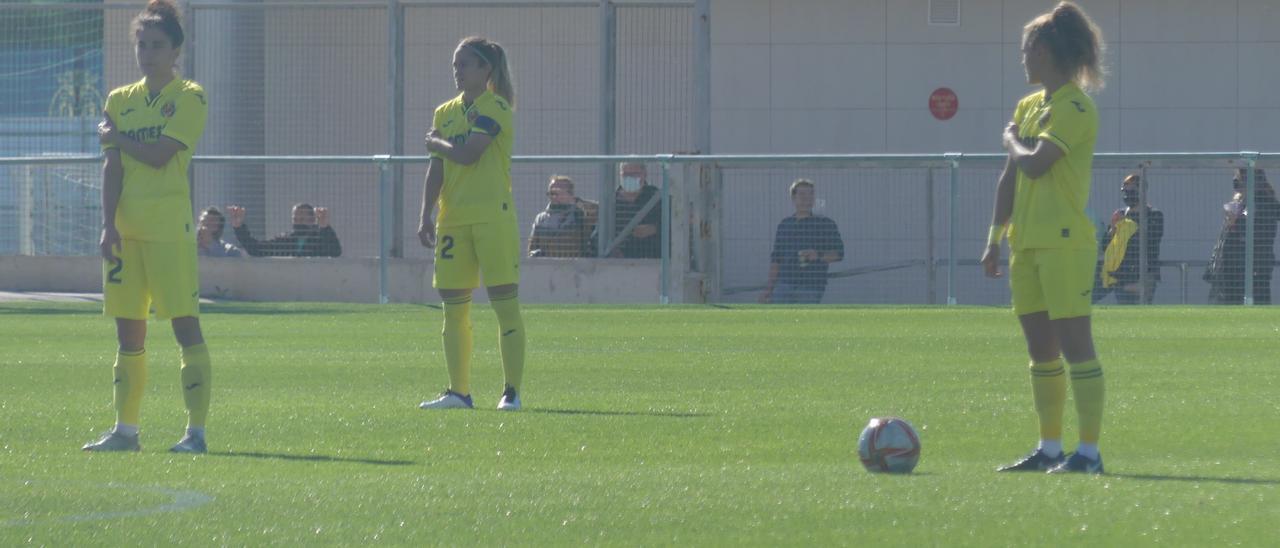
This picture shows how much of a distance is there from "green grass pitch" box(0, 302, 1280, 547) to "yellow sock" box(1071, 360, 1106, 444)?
212 millimetres

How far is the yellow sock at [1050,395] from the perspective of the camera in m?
7.06

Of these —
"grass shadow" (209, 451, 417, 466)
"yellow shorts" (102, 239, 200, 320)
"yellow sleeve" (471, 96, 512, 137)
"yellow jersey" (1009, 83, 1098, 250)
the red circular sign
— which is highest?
the red circular sign

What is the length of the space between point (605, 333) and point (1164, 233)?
864 cm

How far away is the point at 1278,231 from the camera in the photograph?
19.9m

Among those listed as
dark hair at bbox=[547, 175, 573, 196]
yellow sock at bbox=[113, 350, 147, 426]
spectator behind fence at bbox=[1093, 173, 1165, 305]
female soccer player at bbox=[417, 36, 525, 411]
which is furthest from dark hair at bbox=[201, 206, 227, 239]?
yellow sock at bbox=[113, 350, 147, 426]

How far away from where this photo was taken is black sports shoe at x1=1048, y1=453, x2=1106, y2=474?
6.88 metres

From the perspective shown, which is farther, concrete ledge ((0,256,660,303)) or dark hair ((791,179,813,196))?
concrete ledge ((0,256,660,303))

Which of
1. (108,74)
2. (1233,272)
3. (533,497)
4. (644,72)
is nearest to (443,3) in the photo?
(644,72)

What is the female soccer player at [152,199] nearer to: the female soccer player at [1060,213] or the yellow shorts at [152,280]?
the yellow shorts at [152,280]

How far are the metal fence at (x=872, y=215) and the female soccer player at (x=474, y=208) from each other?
412 inches

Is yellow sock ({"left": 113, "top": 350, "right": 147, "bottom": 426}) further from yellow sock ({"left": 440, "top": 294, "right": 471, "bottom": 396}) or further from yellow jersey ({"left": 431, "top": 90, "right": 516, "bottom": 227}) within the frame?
yellow jersey ({"left": 431, "top": 90, "right": 516, "bottom": 227})

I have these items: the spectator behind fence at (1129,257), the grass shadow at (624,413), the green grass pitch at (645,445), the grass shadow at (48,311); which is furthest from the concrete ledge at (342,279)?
the grass shadow at (624,413)

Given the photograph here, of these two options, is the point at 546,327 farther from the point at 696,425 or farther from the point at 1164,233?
the point at 1164,233

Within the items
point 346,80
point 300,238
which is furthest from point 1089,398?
point 346,80
